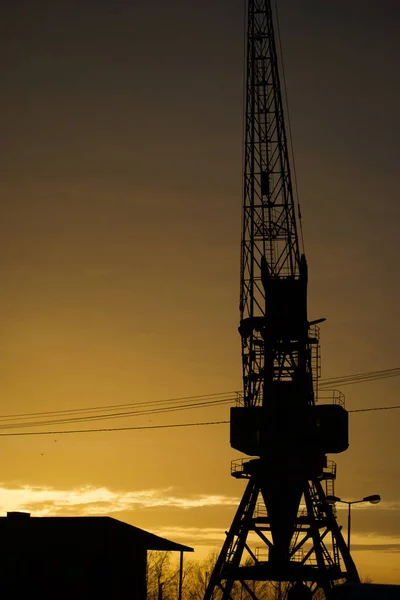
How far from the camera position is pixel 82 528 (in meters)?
56.2

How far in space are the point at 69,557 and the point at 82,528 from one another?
1712 millimetres

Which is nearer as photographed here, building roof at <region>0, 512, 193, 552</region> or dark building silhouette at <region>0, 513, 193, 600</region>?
dark building silhouette at <region>0, 513, 193, 600</region>

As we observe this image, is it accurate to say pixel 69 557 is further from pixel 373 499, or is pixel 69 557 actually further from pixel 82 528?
pixel 373 499

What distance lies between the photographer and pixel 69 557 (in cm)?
5553

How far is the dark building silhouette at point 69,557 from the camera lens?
181 feet

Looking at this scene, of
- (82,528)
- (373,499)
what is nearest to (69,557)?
(82,528)

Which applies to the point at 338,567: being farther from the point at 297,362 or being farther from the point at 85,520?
the point at 85,520

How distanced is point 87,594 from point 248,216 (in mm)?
31629

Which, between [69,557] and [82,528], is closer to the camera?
[69,557]

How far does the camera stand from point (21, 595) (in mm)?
54656

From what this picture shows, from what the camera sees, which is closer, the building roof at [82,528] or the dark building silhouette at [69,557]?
the dark building silhouette at [69,557]

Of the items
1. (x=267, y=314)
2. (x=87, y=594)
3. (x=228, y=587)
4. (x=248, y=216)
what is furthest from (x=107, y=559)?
(x=248, y=216)

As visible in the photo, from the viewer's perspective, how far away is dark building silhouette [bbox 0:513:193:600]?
55.0 meters

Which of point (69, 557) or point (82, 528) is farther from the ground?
point (82, 528)
